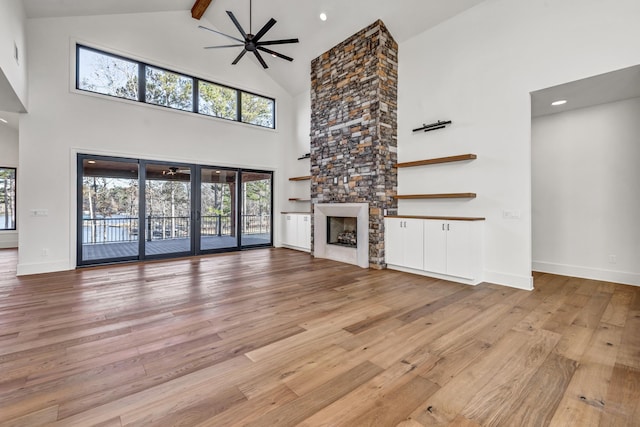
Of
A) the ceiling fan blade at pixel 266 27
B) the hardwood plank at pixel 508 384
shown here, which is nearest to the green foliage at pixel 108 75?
the ceiling fan blade at pixel 266 27

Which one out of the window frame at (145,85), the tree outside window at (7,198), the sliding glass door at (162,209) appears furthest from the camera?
the tree outside window at (7,198)

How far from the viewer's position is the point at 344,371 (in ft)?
6.68

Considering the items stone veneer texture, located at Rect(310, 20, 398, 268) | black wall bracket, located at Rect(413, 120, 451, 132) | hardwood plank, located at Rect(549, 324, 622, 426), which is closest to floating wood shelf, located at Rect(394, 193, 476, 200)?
stone veneer texture, located at Rect(310, 20, 398, 268)

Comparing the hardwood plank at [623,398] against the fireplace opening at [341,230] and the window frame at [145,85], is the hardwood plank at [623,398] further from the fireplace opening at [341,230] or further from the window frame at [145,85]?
the window frame at [145,85]

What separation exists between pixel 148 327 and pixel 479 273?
4454mm

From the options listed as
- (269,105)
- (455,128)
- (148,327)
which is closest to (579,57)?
(455,128)

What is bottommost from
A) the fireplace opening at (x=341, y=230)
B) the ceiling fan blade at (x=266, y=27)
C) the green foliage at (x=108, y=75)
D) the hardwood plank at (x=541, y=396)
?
the hardwood plank at (x=541, y=396)

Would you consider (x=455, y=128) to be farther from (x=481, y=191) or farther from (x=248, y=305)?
(x=248, y=305)

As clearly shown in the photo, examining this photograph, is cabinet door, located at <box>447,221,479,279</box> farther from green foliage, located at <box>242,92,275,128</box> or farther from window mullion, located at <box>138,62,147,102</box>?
window mullion, located at <box>138,62,147,102</box>

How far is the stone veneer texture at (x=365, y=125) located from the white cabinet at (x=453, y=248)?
0.96 meters

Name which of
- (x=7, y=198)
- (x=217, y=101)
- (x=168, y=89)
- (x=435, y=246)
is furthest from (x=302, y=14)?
(x=7, y=198)

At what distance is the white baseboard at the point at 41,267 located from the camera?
4.90 metres

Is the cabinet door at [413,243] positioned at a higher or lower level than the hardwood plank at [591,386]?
higher

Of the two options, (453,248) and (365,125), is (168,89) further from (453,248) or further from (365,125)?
(453,248)
